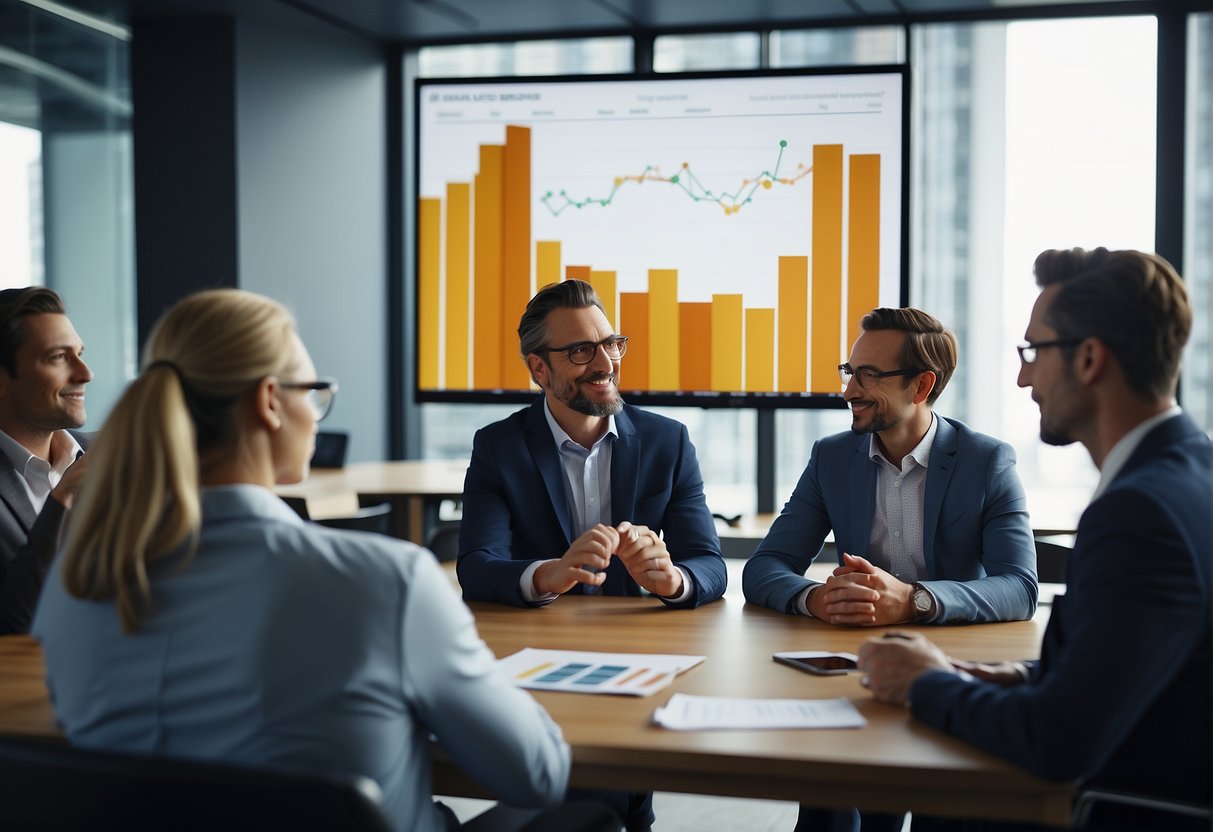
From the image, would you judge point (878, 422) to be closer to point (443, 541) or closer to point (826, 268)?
point (826, 268)

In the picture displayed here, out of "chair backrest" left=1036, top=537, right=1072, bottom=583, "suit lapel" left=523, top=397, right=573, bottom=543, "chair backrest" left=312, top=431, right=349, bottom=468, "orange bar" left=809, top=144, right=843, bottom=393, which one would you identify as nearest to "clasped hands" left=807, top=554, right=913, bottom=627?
"suit lapel" left=523, top=397, right=573, bottom=543

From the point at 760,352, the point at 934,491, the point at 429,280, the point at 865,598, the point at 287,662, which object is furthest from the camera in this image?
the point at 429,280

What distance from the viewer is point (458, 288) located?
4074 mm

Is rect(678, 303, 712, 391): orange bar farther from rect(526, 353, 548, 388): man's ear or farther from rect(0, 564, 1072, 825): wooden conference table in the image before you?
rect(0, 564, 1072, 825): wooden conference table

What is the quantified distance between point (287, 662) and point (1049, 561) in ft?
8.61

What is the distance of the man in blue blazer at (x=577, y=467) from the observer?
2635 mm

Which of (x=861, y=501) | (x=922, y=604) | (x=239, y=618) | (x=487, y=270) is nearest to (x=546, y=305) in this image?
(x=861, y=501)

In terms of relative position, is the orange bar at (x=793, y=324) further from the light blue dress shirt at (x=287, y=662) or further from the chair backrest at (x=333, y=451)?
the light blue dress shirt at (x=287, y=662)

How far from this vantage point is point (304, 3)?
485 cm

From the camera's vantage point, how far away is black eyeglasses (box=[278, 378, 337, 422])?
57.8 inches

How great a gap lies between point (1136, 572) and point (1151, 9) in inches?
166

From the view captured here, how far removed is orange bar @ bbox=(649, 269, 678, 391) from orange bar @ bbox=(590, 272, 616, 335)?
13cm

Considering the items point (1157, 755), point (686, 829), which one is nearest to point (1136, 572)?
point (1157, 755)

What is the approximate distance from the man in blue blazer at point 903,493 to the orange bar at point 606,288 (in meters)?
1.39
